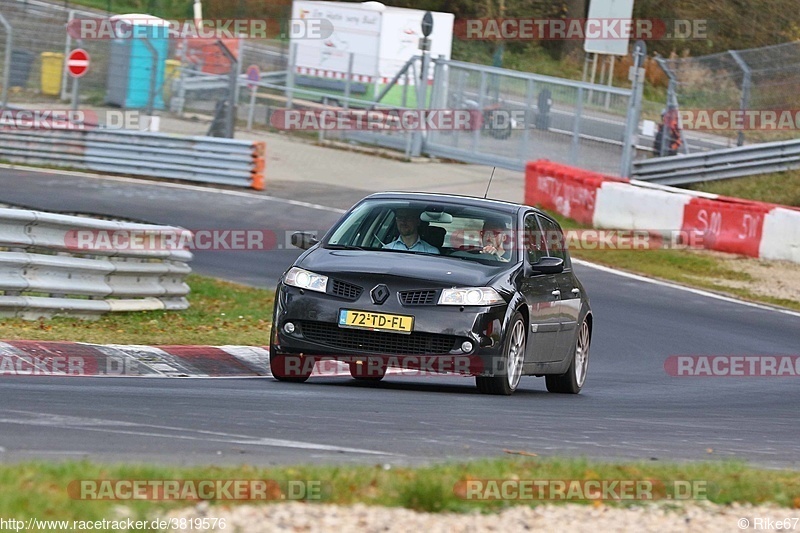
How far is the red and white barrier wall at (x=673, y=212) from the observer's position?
22.4 meters

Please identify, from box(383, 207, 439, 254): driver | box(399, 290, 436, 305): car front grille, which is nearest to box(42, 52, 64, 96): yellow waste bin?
box(383, 207, 439, 254): driver

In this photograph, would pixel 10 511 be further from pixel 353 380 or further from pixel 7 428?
pixel 353 380

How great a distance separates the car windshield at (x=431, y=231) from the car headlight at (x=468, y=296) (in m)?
0.59

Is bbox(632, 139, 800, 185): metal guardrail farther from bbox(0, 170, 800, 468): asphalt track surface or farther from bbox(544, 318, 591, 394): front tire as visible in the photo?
bbox(544, 318, 591, 394): front tire

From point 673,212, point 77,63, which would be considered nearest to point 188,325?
point 673,212

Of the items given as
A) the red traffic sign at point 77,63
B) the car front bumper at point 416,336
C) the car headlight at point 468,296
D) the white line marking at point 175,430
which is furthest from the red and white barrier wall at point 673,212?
the white line marking at point 175,430

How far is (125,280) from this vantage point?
13484 millimetres

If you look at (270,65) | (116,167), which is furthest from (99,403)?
(270,65)

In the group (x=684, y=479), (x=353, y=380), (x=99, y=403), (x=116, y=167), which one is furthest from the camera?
(x=116, y=167)

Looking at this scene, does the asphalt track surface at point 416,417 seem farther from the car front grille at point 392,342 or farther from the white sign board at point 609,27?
the white sign board at point 609,27

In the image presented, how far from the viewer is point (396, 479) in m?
5.86

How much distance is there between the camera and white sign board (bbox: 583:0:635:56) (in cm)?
2875

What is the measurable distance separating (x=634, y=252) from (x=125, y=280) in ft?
39.2

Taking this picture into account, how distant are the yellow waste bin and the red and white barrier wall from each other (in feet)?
36.2
